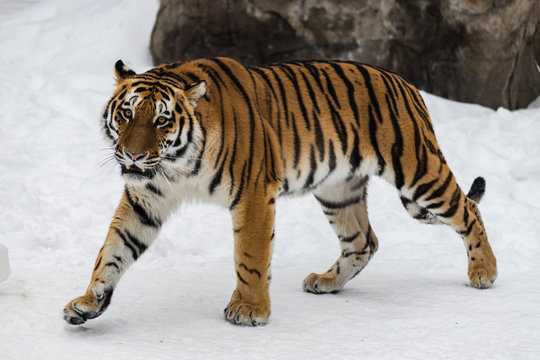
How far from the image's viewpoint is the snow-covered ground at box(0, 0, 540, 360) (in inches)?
141

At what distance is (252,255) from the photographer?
12.5 feet

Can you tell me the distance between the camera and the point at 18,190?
5.84 meters

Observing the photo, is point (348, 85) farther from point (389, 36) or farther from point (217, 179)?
point (389, 36)

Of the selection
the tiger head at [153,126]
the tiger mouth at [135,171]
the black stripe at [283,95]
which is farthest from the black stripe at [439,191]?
the tiger mouth at [135,171]

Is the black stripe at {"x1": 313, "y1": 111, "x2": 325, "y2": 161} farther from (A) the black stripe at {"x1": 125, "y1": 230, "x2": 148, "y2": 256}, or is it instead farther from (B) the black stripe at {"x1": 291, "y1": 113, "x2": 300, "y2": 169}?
(A) the black stripe at {"x1": 125, "y1": 230, "x2": 148, "y2": 256}

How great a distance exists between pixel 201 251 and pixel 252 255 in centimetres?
182

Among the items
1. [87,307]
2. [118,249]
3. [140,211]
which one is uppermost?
[140,211]

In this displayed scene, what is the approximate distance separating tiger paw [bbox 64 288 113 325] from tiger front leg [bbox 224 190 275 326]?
63 centimetres

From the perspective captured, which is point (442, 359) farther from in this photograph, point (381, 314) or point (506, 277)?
point (506, 277)

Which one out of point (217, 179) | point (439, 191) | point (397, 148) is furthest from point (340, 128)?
point (217, 179)

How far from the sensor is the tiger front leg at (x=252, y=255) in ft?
12.5

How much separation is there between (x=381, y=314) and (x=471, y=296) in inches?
24.6

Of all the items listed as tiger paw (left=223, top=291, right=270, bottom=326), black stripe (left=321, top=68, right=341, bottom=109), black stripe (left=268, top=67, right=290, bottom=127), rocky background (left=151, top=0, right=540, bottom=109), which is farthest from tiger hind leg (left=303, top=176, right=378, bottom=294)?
rocky background (left=151, top=0, right=540, bottom=109)

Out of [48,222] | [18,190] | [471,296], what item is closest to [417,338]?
[471,296]
